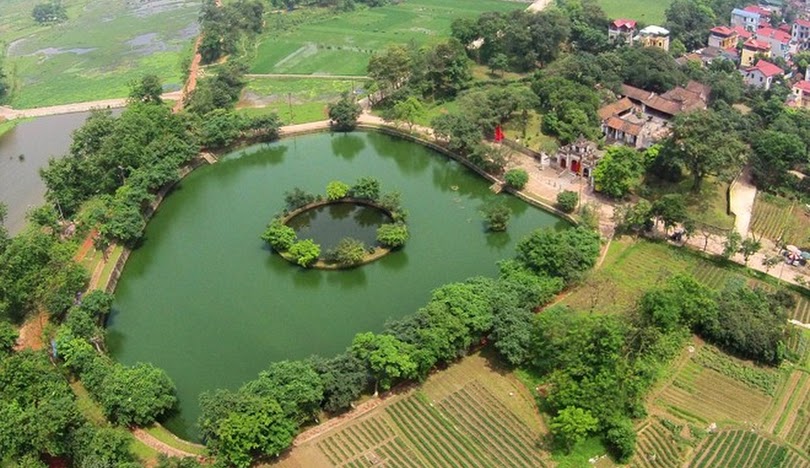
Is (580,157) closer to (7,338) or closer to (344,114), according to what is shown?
(344,114)

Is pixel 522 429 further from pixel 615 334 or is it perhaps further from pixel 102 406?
pixel 102 406

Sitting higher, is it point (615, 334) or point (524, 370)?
point (615, 334)

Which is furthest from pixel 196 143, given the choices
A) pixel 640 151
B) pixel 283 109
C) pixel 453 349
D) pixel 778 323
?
pixel 778 323

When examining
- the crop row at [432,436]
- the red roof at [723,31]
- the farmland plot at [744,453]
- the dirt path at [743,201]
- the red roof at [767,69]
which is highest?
the red roof at [723,31]

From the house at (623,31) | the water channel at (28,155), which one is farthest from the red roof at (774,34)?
the water channel at (28,155)

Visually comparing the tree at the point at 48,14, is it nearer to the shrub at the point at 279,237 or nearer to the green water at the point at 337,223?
the green water at the point at 337,223

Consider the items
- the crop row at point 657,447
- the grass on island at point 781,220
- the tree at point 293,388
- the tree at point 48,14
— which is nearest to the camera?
the crop row at point 657,447

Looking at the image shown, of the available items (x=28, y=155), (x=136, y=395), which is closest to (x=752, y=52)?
(x=136, y=395)
